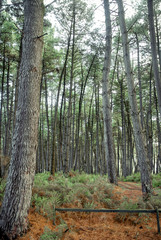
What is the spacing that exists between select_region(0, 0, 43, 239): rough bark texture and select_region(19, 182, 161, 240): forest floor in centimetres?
41

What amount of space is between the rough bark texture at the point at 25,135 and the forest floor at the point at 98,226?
41 cm

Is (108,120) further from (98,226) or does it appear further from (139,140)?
(98,226)

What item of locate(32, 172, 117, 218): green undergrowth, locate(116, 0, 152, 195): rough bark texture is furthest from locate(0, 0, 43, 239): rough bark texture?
locate(116, 0, 152, 195): rough bark texture

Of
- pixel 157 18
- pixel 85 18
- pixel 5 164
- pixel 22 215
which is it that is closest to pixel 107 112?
pixel 5 164

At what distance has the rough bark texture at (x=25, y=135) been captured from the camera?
2975mm

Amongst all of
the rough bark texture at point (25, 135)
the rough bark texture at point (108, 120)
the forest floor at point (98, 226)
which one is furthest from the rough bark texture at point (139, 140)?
the rough bark texture at point (25, 135)

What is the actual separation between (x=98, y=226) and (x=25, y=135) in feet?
8.84

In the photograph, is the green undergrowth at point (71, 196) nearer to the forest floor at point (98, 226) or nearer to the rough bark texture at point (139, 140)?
the forest floor at point (98, 226)

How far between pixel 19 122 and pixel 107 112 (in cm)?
505

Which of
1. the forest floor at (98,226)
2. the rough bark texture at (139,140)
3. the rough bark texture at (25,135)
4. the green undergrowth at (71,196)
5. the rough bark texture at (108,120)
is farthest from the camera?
the rough bark texture at (108,120)

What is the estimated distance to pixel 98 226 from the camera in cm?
371

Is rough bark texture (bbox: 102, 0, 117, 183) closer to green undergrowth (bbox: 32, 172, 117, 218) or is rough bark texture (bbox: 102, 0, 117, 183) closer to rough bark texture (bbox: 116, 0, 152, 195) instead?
green undergrowth (bbox: 32, 172, 117, 218)

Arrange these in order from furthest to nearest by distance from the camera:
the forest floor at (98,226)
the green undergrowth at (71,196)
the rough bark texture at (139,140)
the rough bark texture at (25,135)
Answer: the rough bark texture at (139,140), the green undergrowth at (71,196), the forest floor at (98,226), the rough bark texture at (25,135)

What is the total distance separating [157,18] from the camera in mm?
9945
